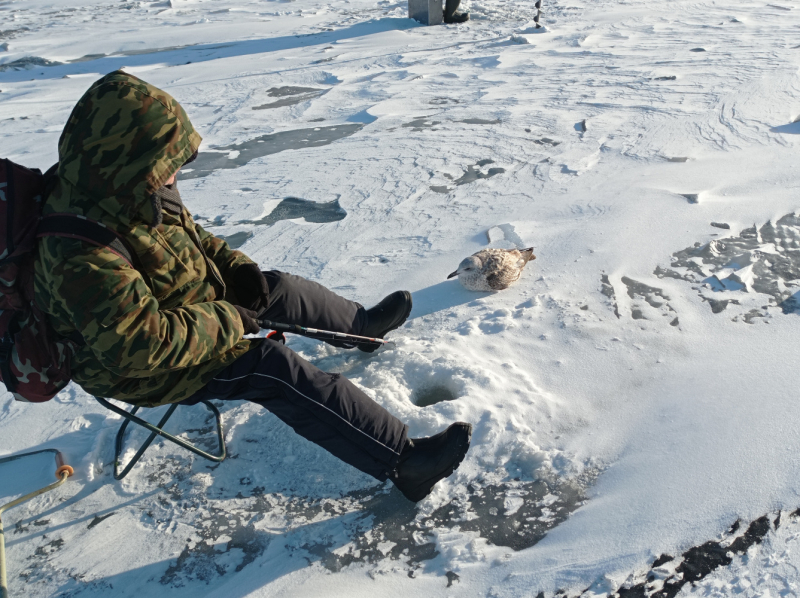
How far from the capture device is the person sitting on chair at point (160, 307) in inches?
67.2

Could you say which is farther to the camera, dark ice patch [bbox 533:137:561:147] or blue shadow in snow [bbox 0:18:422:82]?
blue shadow in snow [bbox 0:18:422:82]

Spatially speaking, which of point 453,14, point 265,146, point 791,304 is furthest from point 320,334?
point 453,14

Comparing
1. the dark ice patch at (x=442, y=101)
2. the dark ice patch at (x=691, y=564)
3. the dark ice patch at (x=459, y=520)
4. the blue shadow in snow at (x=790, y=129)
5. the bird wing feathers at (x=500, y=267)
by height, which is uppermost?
the dark ice patch at (x=442, y=101)

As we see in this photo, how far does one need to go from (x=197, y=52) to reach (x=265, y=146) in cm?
562

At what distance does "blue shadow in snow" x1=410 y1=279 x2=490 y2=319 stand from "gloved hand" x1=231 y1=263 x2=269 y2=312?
0.97m

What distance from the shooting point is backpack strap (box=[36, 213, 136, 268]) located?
1.70m

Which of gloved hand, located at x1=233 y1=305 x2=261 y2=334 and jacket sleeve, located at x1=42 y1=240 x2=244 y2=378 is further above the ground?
jacket sleeve, located at x1=42 y1=240 x2=244 y2=378

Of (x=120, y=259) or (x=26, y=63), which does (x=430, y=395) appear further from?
(x=26, y=63)

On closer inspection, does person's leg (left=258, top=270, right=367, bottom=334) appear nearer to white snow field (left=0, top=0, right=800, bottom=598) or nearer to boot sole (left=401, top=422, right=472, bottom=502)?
white snow field (left=0, top=0, right=800, bottom=598)

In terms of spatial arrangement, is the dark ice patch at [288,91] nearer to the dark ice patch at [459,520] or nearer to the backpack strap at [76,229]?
the backpack strap at [76,229]

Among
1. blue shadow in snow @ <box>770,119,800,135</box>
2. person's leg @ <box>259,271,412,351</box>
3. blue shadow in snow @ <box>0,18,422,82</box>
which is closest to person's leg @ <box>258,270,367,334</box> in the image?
person's leg @ <box>259,271,412,351</box>

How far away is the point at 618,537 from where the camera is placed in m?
1.92

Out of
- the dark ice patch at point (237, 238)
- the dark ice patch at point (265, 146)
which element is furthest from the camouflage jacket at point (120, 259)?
the dark ice patch at point (265, 146)

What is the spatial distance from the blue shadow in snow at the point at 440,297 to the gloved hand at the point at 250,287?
97cm
